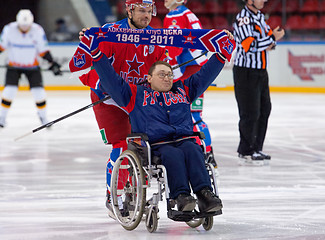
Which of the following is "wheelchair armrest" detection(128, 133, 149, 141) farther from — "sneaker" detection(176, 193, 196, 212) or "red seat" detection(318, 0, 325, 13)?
"red seat" detection(318, 0, 325, 13)

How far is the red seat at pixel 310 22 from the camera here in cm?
1263

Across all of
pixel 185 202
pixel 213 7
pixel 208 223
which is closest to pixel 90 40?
pixel 185 202

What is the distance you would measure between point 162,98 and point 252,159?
7.60 ft

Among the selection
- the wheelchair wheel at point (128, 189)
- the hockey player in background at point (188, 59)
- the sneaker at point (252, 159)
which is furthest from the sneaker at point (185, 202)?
the sneaker at point (252, 159)

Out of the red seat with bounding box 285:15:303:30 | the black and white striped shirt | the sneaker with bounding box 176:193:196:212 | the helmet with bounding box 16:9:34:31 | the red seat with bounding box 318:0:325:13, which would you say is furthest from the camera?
the red seat with bounding box 318:0:325:13

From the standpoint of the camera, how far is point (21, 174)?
511 cm

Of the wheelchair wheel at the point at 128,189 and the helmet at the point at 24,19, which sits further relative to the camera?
the helmet at the point at 24,19

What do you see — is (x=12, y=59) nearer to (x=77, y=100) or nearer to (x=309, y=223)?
(x=77, y=100)

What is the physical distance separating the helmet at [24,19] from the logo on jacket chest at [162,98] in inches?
209

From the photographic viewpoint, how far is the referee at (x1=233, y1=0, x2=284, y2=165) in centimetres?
550

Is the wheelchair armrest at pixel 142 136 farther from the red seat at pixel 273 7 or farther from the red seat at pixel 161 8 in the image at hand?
the red seat at pixel 161 8

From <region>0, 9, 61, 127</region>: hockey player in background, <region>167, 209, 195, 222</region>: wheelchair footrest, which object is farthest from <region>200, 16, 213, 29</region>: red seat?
<region>167, 209, 195, 222</region>: wheelchair footrest

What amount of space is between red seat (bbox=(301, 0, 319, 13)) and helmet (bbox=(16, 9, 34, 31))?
632cm

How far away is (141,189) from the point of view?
3.12m
